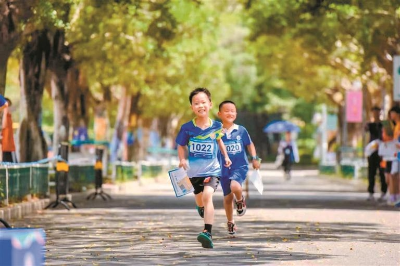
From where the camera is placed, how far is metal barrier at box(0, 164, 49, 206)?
68.0 feet

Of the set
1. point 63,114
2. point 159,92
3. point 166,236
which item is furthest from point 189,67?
point 166,236

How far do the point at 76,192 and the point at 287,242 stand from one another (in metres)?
16.8

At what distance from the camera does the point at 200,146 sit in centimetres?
1430

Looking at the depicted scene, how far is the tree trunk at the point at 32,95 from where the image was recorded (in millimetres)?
31127

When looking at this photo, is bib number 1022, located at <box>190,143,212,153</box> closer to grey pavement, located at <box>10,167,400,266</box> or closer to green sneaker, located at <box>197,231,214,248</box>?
green sneaker, located at <box>197,231,214,248</box>

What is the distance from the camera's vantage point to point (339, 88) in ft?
219

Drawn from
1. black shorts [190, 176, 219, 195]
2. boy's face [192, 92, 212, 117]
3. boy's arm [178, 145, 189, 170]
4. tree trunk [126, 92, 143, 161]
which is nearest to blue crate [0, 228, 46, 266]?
boy's arm [178, 145, 189, 170]

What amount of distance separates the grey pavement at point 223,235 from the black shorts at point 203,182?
72cm

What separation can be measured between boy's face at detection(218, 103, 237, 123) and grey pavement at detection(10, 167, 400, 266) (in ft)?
5.18

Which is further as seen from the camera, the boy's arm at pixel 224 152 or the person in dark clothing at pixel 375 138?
the person in dark clothing at pixel 375 138

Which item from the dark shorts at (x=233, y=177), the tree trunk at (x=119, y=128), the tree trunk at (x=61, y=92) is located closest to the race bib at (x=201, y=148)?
the dark shorts at (x=233, y=177)

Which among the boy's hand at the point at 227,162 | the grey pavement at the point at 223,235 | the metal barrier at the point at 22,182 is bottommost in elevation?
the grey pavement at the point at 223,235

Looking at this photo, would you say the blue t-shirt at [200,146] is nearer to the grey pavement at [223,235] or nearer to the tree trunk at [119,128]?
the grey pavement at [223,235]

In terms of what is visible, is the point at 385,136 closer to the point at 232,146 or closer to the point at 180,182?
the point at 232,146
